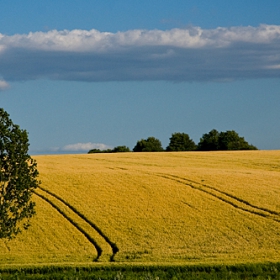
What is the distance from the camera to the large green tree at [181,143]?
12475 cm

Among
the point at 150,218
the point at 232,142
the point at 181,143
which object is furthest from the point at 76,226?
the point at 181,143

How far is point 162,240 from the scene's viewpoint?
32.2m

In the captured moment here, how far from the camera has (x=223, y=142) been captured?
384 feet

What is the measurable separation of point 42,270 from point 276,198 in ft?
65.8

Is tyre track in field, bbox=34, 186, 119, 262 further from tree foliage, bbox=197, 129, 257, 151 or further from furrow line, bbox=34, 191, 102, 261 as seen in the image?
tree foliage, bbox=197, 129, 257, 151

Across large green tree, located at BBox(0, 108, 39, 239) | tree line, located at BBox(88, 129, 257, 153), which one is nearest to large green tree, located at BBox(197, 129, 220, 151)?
tree line, located at BBox(88, 129, 257, 153)

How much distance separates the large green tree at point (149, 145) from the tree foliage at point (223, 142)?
822 centimetres

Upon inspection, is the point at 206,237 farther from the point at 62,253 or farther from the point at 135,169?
the point at 135,169

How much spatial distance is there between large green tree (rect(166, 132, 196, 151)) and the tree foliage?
9.02 feet

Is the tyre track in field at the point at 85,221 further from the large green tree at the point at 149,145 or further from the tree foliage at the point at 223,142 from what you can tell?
the large green tree at the point at 149,145

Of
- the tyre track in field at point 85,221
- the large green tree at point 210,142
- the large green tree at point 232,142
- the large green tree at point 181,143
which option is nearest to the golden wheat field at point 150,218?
the tyre track in field at point 85,221

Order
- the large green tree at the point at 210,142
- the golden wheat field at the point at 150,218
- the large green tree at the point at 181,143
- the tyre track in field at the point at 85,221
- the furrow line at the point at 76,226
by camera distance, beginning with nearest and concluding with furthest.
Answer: the golden wheat field at the point at 150,218
the tyre track in field at the point at 85,221
the furrow line at the point at 76,226
the large green tree at the point at 210,142
the large green tree at the point at 181,143

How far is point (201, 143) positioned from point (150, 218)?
8628cm

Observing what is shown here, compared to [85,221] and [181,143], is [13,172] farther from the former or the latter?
[181,143]
